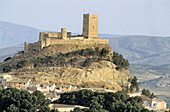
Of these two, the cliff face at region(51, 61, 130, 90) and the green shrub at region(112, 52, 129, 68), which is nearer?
the cliff face at region(51, 61, 130, 90)

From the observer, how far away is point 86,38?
80.7 m

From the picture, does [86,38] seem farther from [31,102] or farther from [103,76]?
[31,102]

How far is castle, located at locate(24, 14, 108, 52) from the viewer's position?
78688 mm

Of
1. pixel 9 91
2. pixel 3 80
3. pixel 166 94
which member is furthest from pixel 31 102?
pixel 166 94

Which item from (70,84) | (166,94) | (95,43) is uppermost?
(95,43)

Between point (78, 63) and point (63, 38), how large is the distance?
537 centimetres

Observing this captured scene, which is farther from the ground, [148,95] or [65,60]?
[65,60]

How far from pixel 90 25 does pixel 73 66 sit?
8.19m

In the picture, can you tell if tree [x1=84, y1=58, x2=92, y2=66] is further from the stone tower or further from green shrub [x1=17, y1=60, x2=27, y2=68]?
green shrub [x1=17, y1=60, x2=27, y2=68]

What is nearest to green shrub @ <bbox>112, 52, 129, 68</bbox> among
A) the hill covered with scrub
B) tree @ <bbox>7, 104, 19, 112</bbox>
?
the hill covered with scrub

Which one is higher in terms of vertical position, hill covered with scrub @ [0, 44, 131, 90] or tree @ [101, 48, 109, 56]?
tree @ [101, 48, 109, 56]

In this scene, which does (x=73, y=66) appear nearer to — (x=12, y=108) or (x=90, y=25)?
(x=90, y=25)

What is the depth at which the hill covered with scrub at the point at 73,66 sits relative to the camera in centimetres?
7338

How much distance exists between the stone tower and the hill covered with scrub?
2.01 m
